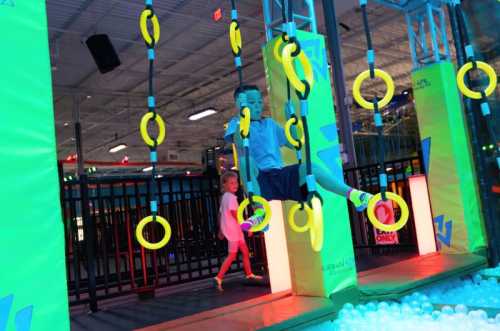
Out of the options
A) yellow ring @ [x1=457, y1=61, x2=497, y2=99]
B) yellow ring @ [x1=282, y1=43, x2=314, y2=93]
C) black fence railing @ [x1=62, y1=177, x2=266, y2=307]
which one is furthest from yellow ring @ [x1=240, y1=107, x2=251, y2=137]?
black fence railing @ [x1=62, y1=177, x2=266, y2=307]

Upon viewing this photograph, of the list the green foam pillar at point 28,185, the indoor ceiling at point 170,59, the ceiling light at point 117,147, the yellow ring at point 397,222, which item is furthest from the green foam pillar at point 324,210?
the ceiling light at point 117,147

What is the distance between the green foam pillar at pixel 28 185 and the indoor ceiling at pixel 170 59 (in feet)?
21.2

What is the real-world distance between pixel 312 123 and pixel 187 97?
35.7 feet

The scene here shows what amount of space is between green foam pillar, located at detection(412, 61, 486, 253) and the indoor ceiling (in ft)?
9.31

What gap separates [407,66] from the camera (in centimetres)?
1432

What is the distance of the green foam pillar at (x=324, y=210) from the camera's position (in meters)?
4.26

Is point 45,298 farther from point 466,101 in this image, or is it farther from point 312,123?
point 466,101

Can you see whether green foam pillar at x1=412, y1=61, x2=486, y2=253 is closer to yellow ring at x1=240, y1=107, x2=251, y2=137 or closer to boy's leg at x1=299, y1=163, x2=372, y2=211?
Answer: boy's leg at x1=299, y1=163, x2=372, y2=211

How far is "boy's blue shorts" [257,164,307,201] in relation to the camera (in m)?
3.25

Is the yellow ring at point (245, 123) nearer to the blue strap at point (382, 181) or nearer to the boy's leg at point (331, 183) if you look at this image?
the boy's leg at point (331, 183)

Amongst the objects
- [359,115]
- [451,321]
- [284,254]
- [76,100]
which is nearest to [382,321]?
[451,321]

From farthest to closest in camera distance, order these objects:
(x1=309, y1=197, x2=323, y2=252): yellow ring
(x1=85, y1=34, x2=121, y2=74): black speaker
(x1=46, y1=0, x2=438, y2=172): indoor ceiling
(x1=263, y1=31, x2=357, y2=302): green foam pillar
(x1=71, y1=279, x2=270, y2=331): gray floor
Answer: (x1=46, y1=0, x2=438, y2=172): indoor ceiling < (x1=85, y1=34, x2=121, y2=74): black speaker < (x1=71, y1=279, x2=270, y2=331): gray floor < (x1=263, y1=31, x2=357, y2=302): green foam pillar < (x1=309, y1=197, x2=323, y2=252): yellow ring

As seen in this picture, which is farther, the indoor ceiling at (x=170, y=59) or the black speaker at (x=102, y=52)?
the indoor ceiling at (x=170, y=59)

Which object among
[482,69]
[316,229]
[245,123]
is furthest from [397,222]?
[482,69]
